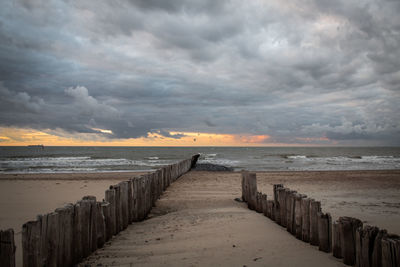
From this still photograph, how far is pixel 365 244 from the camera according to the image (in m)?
3.33

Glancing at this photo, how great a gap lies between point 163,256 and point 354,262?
8.61 feet

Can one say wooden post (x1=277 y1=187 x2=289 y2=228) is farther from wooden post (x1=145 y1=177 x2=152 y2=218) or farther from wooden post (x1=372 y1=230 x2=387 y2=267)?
wooden post (x1=145 y1=177 x2=152 y2=218)

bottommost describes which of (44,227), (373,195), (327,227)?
(373,195)

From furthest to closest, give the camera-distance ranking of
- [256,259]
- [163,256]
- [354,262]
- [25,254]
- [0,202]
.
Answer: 1. [0,202]
2. [163,256]
3. [256,259]
4. [354,262]
5. [25,254]

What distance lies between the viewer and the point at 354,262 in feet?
11.9

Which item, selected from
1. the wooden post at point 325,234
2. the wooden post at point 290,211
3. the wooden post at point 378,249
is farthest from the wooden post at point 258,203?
the wooden post at point 378,249

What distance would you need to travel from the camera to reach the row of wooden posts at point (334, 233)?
314 cm

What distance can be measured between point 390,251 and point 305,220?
167 centimetres

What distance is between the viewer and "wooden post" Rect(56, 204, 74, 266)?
3.68m

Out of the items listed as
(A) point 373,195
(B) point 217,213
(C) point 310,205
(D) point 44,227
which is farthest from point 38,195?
(A) point 373,195

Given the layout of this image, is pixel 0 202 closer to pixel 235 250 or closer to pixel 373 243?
pixel 235 250

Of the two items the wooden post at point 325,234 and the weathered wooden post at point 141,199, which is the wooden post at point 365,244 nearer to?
the wooden post at point 325,234

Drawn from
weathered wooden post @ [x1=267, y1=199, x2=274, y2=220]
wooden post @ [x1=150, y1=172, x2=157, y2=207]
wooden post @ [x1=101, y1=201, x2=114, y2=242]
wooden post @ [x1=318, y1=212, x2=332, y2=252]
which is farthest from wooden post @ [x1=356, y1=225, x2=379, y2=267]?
wooden post @ [x1=150, y1=172, x2=157, y2=207]

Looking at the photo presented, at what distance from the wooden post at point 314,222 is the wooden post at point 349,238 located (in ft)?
2.15
